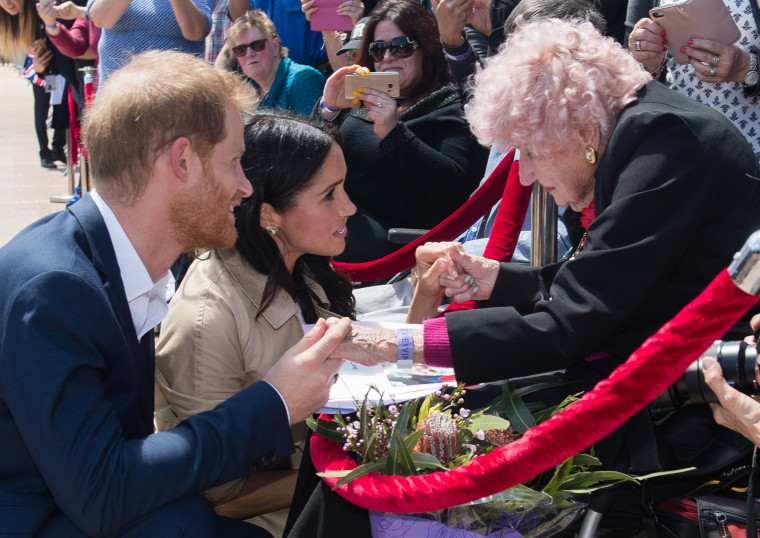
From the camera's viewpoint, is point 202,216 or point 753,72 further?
point 753,72

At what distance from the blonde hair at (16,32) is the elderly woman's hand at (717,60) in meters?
6.48

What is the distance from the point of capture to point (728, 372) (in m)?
1.84

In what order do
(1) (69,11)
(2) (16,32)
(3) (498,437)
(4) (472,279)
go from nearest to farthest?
(3) (498,437)
(4) (472,279)
(1) (69,11)
(2) (16,32)

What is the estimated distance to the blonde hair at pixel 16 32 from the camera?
7.55 m

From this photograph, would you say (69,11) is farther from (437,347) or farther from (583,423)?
(583,423)

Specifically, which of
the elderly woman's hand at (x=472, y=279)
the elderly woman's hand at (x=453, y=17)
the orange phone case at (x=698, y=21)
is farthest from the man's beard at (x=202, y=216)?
the elderly woman's hand at (x=453, y=17)

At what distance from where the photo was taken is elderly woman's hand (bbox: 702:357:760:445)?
1.79 meters

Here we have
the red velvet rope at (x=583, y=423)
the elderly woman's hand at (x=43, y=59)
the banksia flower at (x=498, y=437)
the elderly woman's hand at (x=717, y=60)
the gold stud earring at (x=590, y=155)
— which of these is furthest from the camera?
the elderly woman's hand at (x=43, y=59)

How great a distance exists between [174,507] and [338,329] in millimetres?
595

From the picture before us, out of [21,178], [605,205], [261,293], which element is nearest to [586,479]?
[605,205]

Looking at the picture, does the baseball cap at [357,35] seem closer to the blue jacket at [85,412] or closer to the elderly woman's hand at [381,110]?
the elderly woman's hand at [381,110]

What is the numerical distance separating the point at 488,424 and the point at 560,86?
940mm

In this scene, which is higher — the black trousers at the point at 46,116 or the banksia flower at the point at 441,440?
the banksia flower at the point at 441,440

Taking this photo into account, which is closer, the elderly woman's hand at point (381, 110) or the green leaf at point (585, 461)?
the green leaf at point (585, 461)
